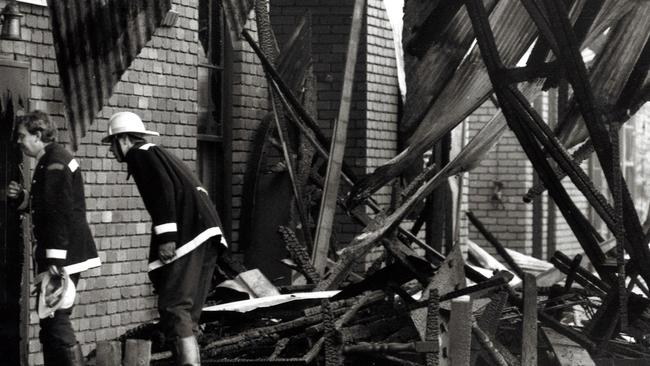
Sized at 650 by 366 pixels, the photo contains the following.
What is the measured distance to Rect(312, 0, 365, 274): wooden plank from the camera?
1084cm

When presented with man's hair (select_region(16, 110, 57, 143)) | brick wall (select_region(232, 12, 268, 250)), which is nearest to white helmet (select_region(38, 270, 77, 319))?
man's hair (select_region(16, 110, 57, 143))

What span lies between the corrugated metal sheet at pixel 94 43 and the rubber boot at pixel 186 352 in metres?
2.05

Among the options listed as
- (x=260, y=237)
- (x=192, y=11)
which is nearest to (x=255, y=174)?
(x=260, y=237)

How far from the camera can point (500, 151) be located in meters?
18.5

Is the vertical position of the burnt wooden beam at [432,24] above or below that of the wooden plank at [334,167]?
above

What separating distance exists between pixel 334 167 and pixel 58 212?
316 centimetres

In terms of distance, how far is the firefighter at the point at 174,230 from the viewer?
27.9 ft

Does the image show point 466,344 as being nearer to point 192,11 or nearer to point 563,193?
point 563,193

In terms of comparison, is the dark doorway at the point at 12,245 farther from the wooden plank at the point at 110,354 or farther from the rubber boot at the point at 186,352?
the wooden plank at the point at 110,354

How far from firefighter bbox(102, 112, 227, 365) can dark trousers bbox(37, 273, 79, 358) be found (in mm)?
596

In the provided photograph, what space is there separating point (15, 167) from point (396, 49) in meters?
5.01

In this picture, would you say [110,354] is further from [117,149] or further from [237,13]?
[237,13]

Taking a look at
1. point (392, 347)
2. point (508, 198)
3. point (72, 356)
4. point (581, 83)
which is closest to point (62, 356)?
point (72, 356)

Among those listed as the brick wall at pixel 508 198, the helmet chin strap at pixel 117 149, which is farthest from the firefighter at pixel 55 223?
the brick wall at pixel 508 198
